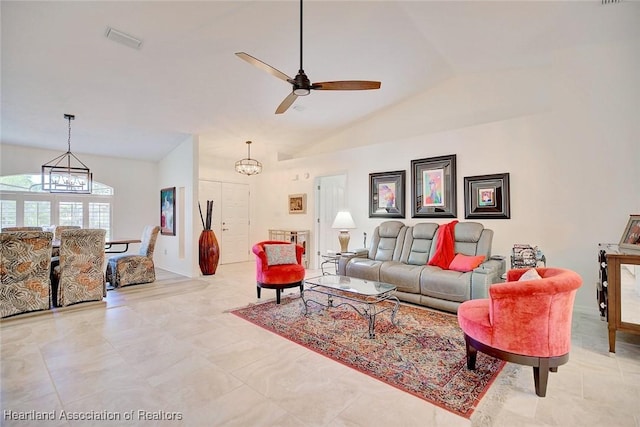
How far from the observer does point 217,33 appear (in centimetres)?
316

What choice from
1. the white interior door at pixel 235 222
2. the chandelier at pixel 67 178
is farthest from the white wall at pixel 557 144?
the chandelier at pixel 67 178

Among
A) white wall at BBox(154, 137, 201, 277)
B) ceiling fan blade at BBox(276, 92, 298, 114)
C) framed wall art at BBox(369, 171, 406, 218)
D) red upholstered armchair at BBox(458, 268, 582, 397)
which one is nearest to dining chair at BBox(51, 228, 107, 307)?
white wall at BBox(154, 137, 201, 277)

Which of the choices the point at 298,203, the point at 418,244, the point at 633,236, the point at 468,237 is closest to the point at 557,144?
the point at 633,236

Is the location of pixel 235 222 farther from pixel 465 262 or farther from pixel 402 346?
pixel 402 346

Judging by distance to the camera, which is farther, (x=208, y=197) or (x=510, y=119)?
(x=208, y=197)

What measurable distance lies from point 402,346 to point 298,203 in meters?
4.62

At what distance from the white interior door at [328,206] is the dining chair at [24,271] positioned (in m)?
4.43

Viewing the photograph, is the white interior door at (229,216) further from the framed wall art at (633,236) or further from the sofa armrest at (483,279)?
the framed wall art at (633,236)

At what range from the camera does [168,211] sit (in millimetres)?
6648

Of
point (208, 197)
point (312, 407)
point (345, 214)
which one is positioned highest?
point (208, 197)

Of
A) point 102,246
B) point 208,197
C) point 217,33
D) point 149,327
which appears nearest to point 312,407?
point 149,327

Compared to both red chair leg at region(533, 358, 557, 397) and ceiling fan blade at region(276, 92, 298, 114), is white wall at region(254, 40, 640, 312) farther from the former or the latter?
ceiling fan blade at region(276, 92, 298, 114)

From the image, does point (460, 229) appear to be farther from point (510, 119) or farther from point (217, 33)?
point (217, 33)

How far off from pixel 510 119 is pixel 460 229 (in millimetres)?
1702
